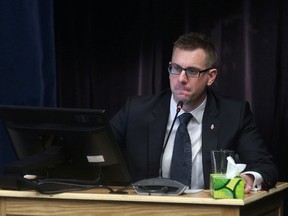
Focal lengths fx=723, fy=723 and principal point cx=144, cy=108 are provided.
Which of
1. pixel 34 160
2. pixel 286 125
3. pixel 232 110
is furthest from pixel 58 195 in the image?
pixel 286 125

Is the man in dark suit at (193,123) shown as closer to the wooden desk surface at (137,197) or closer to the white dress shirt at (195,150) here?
the white dress shirt at (195,150)

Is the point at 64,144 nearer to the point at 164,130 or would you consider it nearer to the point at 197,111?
the point at 164,130

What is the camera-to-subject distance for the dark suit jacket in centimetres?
337

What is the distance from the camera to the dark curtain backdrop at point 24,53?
3.91m

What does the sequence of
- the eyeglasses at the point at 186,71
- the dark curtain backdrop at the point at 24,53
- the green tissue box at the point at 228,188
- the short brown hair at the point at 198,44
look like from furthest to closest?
the dark curtain backdrop at the point at 24,53
the short brown hair at the point at 198,44
the eyeglasses at the point at 186,71
the green tissue box at the point at 228,188

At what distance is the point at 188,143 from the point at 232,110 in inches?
11.9

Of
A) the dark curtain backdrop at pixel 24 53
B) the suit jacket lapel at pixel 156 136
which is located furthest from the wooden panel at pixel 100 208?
the dark curtain backdrop at pixel 24 53

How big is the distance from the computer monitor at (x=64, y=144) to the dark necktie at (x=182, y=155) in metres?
0.47

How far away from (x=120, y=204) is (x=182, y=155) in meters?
0.70

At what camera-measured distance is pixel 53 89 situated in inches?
162

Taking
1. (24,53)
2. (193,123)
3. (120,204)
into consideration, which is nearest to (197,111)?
(193,123)

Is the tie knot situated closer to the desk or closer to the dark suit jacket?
the dark suit jacket

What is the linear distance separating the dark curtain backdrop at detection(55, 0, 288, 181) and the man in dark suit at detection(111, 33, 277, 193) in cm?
55

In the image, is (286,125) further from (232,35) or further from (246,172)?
(246,172)
